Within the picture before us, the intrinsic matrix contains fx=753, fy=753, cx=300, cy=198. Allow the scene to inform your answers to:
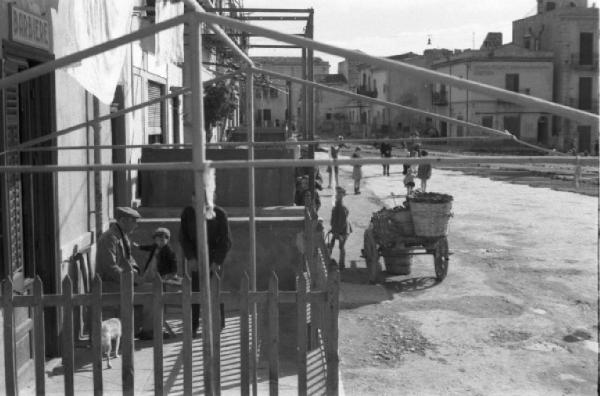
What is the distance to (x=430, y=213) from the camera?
10.8 m

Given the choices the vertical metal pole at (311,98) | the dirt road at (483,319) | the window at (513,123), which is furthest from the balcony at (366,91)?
the vertical metal pole at (311,98)

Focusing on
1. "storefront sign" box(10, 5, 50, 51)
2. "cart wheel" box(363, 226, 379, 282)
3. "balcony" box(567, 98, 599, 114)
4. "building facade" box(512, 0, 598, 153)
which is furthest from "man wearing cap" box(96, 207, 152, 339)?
"balcony" box(567, 98, 599, 114)

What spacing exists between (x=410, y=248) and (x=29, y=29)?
668cm

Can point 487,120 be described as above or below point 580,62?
below

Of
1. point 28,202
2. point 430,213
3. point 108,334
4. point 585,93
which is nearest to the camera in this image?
point 28,202

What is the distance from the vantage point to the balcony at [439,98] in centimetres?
5961


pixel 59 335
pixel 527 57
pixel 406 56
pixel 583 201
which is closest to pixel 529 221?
pixel 583 201

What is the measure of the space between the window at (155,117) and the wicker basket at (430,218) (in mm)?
4556

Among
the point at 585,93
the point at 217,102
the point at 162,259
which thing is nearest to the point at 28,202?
the point at 162,259

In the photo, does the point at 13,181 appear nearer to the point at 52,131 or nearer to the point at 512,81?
the point at 52,131

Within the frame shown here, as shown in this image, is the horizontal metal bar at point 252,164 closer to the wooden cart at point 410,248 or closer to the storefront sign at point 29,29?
the storefront sign at point 29,29

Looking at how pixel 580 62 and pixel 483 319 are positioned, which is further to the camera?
pixel 580 62

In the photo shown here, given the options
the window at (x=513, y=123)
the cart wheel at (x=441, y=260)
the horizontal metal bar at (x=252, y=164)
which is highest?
the window at (x=513, y=123)

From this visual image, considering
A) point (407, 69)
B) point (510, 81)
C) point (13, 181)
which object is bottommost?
point (13, 181)
